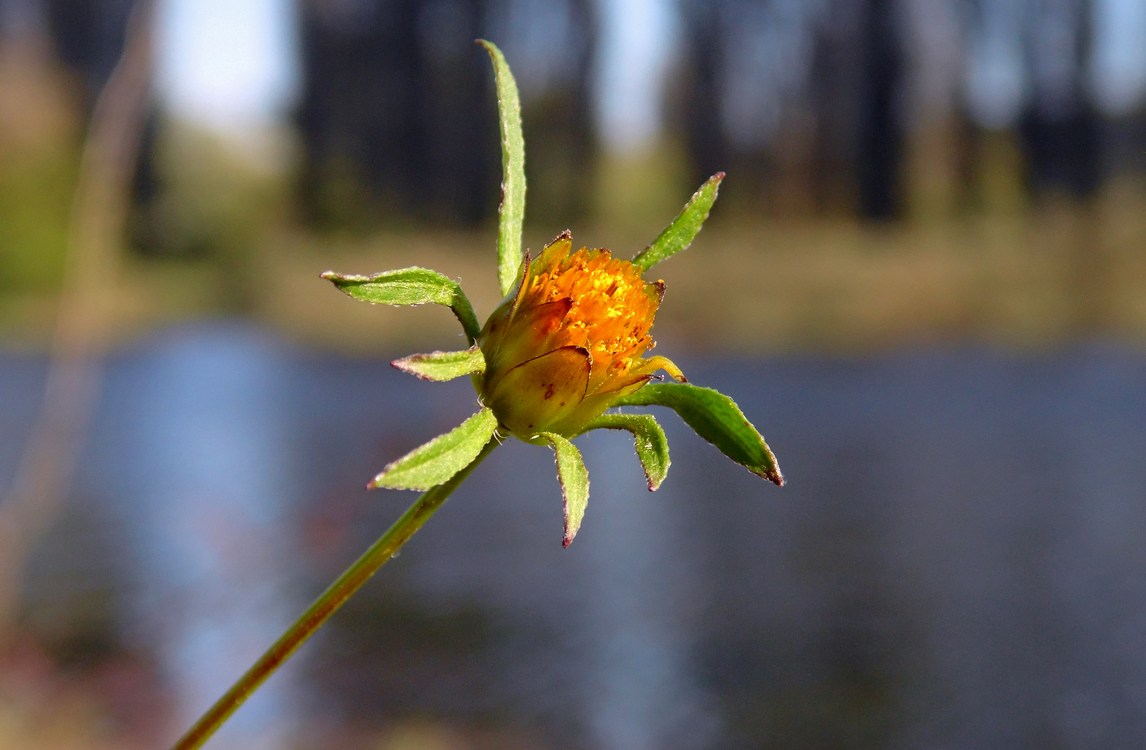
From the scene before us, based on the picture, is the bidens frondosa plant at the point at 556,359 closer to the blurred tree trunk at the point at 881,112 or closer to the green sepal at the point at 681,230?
the green sepal at the point at 681,230

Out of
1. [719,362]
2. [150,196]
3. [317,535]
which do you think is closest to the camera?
[317,535]

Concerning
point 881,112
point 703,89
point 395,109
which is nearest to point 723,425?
point 881,112

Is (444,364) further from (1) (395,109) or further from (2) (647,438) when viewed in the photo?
(1) (395,109)

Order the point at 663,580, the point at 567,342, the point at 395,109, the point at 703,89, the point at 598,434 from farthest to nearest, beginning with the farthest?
the point at 395,109, the point at 703,89, the point at 598,434, the point at 663,580, the point at 567,342

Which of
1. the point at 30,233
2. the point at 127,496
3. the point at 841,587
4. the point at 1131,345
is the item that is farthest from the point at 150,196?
the point at 841,587

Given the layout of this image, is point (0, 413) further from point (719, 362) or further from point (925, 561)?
point (925, 561)

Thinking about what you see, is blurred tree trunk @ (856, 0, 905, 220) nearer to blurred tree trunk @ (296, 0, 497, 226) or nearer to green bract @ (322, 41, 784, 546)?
blurred tree trunk @ (296, 0, 497, 226)

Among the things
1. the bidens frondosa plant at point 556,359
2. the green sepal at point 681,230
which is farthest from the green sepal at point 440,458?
the green sepal at point 681,230
